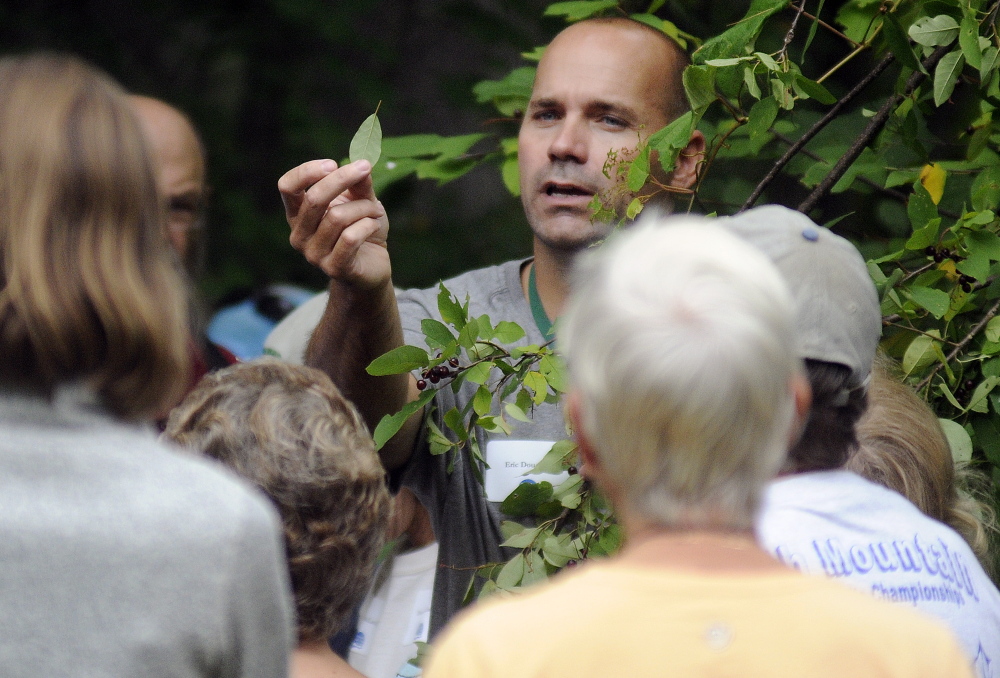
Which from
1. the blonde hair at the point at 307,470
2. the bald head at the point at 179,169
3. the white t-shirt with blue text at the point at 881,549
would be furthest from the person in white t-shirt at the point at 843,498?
the bald head at the point at 179,169

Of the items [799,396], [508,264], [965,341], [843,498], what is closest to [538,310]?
[508,264]

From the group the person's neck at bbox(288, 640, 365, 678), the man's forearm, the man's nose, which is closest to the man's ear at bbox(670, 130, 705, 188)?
the man's nose

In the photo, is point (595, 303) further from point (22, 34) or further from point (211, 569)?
point (22, 34)

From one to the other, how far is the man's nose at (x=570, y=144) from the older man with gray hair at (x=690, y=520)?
143 centimetres

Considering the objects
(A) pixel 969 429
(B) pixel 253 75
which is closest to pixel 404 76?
(B) pixel 253 75

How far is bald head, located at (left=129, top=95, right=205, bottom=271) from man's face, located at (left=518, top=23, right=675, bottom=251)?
125 cm

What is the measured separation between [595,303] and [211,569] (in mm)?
439

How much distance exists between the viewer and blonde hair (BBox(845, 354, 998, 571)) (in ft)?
5.45

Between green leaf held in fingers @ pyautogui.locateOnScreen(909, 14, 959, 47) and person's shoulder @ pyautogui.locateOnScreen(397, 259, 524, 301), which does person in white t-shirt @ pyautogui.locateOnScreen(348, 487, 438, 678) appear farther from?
green leaf held in fingers @ pyautogui.locateOnScreen(909, 14, 959, 47)

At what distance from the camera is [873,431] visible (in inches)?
66.4

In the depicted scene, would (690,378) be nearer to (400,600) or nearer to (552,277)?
(552,277)

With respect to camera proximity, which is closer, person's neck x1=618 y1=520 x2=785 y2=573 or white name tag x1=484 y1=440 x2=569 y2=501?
person's neck x1=618 y1=520 x2=785 y2=573

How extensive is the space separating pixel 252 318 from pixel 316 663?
2.65 metres

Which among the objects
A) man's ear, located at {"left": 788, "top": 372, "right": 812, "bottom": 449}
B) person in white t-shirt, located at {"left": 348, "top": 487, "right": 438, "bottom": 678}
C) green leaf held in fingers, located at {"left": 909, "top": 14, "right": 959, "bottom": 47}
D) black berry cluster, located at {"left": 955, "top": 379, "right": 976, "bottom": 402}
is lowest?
person in white t-shirt, located at {"left": 348, "top": 487, "right": 438, "bottom": 678}
